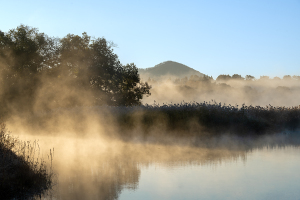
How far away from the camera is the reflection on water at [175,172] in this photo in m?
7.55

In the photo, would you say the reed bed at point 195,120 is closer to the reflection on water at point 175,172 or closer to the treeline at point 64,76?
the reflection on water at point 175,172

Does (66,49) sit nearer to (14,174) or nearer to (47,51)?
(47,51)

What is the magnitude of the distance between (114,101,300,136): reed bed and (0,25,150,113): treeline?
22.5m

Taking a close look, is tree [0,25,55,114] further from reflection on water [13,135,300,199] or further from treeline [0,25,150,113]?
reflection on water [13,135,300,199]

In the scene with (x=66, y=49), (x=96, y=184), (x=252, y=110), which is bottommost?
(x=96, y=184)

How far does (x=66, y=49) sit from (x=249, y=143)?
3556cm

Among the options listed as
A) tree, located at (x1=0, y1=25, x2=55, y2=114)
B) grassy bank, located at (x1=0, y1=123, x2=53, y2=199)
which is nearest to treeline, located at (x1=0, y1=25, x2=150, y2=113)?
tree, located at (x1=0, y1=25, x2=55, y2=114)

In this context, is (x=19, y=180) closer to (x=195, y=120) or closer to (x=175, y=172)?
(x=175, y=172)

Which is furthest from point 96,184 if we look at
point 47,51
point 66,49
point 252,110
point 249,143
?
point 47,51

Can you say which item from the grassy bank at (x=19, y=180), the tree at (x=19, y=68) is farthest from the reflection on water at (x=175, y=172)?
the tree at (x=19, y=68)

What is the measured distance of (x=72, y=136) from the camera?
1995 cm

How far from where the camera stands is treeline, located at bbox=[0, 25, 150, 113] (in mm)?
→ 44281

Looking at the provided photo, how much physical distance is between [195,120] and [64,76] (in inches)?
1103

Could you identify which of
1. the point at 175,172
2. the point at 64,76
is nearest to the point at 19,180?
the point at 175,172
